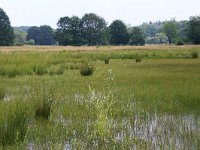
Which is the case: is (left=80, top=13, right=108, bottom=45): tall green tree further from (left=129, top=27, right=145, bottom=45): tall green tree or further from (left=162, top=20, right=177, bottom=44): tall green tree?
(left=162, top=20, right=177, bottom=44): tall green tree

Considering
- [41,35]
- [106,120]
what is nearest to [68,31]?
[41,35]

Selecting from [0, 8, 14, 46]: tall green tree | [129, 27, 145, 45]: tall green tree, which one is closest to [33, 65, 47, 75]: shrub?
[0, 8, 14, 46]: tall green tree

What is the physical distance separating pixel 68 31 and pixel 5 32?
1935 cm

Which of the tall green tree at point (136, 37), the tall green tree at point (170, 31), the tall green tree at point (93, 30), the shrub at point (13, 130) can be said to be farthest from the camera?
the tall green tree at point (170, 31)

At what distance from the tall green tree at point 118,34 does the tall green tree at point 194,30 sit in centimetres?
1809

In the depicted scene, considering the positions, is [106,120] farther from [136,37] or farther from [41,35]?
[41,35]

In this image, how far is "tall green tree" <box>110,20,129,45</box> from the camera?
359 ft

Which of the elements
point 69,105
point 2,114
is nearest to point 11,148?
point 2,114

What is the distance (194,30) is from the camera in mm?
97062

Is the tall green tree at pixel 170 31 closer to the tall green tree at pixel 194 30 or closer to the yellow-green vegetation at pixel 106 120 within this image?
the tall green tree at pixel 194 30

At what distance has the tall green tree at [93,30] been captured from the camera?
10917 cm

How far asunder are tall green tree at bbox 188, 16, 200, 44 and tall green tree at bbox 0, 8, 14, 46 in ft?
145

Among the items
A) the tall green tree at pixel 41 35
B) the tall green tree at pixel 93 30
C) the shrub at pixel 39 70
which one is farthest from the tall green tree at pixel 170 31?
the shrub at pixel 39 70

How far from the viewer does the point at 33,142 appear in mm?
7855
